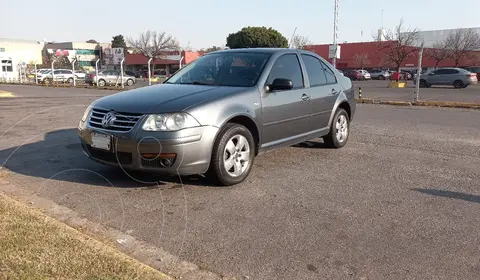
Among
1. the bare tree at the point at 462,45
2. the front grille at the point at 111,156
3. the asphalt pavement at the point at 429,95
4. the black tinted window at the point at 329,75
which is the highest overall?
the bare tree at the point at 462,45

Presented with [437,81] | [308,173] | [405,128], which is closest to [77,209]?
[308,173]

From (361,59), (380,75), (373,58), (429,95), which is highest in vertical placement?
(373,58)

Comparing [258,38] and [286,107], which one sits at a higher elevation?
[258,38]

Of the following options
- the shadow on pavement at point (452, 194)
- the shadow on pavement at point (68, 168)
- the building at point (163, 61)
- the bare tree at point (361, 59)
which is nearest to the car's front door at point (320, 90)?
the shadow on pavement at point (452, 194)

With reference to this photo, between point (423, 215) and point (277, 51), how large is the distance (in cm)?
297

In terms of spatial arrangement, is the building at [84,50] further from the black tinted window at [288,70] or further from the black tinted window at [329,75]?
the black tinted window at [288,70]

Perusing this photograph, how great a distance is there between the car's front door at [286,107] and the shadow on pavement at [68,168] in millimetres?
1152

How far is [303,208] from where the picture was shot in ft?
13.8

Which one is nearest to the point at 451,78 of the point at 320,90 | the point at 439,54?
the point at 439,54

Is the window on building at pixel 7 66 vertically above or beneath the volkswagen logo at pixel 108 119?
above

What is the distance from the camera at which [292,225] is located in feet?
12.4

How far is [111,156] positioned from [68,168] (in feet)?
4.51

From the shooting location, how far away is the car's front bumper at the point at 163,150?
4.34 m

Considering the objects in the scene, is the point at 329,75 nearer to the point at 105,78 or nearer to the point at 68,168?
the point at 68,168
